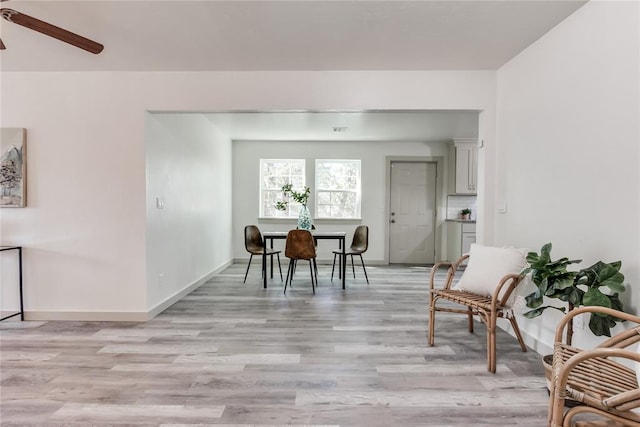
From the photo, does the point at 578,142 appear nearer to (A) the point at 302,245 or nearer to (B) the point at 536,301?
(B) the point at 536,301

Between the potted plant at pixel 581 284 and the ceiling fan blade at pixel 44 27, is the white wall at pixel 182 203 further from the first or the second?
the potted plant at pixel 581 284

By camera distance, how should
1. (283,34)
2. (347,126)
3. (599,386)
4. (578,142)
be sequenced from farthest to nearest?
(347,126)
(283,34)
(578,142)
(599,386)

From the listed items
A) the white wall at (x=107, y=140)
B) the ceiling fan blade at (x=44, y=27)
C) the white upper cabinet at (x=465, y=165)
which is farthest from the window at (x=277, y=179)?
the ceiling fan blade at (x=44, y=27)

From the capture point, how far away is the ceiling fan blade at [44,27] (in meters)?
1.74

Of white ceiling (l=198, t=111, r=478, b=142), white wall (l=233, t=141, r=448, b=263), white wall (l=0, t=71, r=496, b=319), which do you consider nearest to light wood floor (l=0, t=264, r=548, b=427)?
white wall (l=0, t=71, r=496, b=319)

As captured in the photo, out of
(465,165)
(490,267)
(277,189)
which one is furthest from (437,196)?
(490,267)

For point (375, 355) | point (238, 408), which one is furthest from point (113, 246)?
point (375, 355)

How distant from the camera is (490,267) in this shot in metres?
2.47

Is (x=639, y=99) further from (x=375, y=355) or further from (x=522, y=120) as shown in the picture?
(x=375, y=355)

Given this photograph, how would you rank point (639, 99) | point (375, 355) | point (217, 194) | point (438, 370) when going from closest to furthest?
point (639, 99) < point (438, 370) < point (375, 355) < point (217, 194)

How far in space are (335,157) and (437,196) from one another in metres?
2.04

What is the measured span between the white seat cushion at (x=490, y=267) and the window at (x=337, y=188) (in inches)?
149

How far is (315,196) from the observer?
634 cm

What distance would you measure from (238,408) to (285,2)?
2322mm
